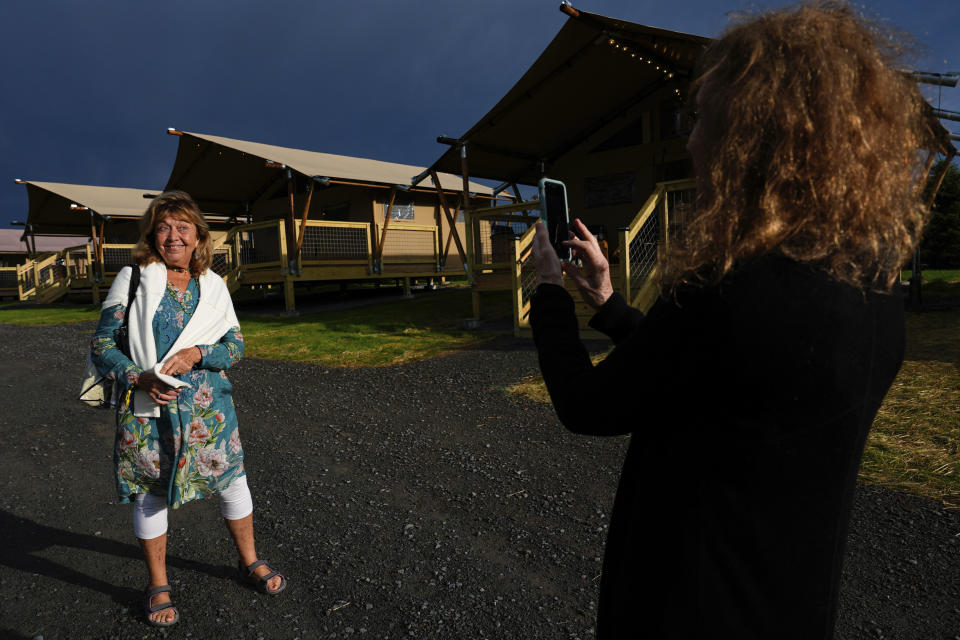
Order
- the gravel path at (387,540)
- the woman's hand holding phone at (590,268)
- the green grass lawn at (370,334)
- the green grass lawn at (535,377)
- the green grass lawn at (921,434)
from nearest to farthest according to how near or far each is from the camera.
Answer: the woman's hand holding phone at (590,268) → the gravel path at (387,540) → the green grass lawn at (921,434) → the green grass lawn at (535,377) → the green grass lawn at (370,334)

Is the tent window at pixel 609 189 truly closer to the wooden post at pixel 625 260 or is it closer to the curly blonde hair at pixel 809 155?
the wooden post at pixel 625 260

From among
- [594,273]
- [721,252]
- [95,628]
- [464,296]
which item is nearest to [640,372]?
[721,252]

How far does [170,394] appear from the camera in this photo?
8.24ft

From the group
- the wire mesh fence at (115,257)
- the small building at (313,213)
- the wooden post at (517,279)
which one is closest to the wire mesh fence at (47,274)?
the wire mesh fence at (115,257)

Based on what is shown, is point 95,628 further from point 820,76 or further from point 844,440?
point 820,76

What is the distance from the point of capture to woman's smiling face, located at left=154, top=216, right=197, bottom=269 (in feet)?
8.82

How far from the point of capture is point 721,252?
95cm

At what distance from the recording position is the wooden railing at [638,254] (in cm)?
819

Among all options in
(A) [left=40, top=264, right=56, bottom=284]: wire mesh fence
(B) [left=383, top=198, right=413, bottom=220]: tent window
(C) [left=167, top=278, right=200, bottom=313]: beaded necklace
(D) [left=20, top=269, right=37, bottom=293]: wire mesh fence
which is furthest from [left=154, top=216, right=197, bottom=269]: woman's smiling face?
(D) [left=20, top=269, right=37, bottom=293]: wire mesh fence

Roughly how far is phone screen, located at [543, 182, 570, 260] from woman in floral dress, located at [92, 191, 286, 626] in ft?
6.11

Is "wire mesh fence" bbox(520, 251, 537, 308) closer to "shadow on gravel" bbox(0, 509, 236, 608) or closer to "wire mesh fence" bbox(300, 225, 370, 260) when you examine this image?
"shadow on gravel" bbox(0, 509, 236, 608)

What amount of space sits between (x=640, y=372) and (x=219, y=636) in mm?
2328

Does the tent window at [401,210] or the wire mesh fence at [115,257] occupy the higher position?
the tent window at [401,210]

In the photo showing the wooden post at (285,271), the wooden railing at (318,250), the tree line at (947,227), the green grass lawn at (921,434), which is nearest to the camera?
the green grass lawn at (921,434)
